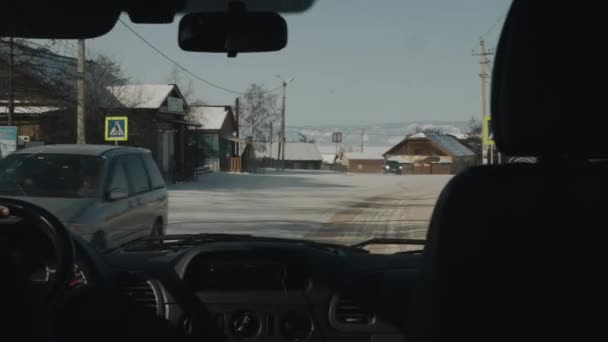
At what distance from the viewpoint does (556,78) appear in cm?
198

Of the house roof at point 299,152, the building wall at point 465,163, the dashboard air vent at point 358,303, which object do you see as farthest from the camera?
the house roof at point 299,152

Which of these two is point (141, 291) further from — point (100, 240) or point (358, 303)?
point (100, 240)

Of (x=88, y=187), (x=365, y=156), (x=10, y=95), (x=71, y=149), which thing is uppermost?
(x=10, y=95)

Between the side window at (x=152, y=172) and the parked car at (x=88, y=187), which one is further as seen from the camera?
the side window at (x=152, y=172)

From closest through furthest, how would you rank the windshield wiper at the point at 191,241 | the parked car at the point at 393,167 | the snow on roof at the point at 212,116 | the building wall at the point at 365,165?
the windshield wiper at the point at 191,241
the snow on roof at the point at 212,116
the parked car at the point at 393,167
the building wall at the point at 365,165

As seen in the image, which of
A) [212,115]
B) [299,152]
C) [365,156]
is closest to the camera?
[212,115]

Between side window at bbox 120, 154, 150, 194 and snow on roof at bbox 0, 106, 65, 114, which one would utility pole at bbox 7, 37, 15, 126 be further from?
side window at bbox 120, 154, 150, 194

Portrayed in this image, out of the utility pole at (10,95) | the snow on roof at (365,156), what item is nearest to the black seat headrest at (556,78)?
the utility pole at (10,95)

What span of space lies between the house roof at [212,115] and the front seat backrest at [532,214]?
2319 inches

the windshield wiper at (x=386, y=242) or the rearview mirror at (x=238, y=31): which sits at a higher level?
the rearview mirror at (x=238, y=31)

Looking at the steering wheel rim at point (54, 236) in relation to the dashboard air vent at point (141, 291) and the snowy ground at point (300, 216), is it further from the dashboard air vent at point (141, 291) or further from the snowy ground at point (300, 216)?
the snowy ground at point (300, 216)

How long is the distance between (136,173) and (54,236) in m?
7.87

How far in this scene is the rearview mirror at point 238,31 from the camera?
293cm

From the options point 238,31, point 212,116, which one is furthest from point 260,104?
point 212,116
